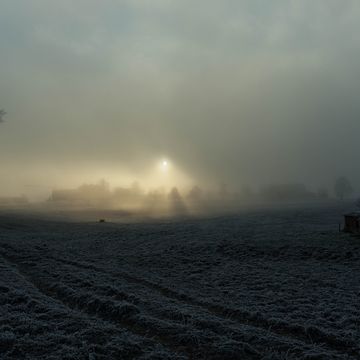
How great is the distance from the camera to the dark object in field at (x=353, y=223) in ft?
139

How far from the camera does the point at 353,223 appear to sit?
142 ft

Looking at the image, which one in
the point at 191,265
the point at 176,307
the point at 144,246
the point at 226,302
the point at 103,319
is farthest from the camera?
the point at 144,246

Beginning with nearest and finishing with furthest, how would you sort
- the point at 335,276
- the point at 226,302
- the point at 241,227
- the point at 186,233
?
the point at 226,302, the point at 335,276, the point at 186,233, the point at 241,227

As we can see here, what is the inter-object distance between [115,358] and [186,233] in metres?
37.0

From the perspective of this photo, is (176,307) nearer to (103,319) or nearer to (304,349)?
(103,319)

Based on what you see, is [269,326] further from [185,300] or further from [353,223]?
[353,223]

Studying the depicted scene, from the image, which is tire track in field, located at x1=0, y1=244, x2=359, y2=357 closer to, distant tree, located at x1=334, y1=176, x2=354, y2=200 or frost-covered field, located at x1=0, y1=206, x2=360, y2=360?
frost-covered field, located at x1=0, y1=206, x2=360, y2=360

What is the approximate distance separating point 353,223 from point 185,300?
3111cm

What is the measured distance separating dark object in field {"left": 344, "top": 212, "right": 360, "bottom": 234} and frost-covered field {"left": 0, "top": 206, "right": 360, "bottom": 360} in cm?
279

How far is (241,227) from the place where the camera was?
5294 cm

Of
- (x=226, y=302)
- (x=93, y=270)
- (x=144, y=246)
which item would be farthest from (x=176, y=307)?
(x=144, y=246)

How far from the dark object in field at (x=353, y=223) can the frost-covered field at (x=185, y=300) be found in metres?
2.79

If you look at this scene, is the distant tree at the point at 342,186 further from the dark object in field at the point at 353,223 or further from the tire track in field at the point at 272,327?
the tire track in field at the point at 272,327

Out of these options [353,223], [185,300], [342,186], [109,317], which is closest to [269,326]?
[185,300]
